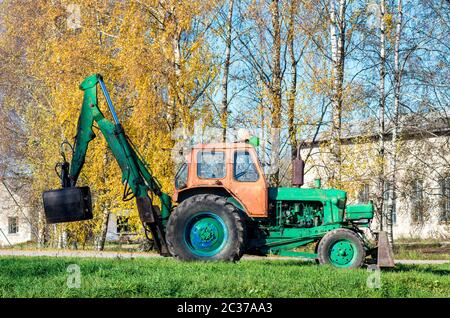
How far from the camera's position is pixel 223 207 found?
12.8 metres

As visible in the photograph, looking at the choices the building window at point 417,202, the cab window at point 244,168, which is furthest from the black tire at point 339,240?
the building window at point 417,202

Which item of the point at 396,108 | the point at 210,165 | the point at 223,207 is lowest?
the point at 223,207

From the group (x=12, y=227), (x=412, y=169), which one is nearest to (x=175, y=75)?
(x=412, y=169)

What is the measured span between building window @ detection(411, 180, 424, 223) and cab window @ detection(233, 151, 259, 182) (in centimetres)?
1657

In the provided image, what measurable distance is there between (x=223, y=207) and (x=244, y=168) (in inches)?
40.0

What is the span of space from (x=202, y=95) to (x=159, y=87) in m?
1.66

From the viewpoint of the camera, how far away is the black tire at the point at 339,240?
13070 mm

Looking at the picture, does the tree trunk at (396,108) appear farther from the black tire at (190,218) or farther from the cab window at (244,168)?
the black tire at (190,218)

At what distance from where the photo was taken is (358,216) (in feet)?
46.5

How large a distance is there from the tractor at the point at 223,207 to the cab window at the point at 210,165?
0.02 meters

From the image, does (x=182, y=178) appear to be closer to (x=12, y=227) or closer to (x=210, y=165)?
(x=210, y=165)

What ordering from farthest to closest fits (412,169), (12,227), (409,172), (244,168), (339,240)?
(12,227) < (409,172) < (412,169) < (244,168) < (339,240)

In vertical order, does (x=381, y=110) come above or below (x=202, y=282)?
above

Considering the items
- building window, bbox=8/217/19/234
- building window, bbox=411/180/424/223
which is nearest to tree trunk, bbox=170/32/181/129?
building window, bbox=411/180/424/223
